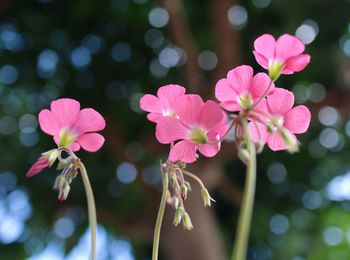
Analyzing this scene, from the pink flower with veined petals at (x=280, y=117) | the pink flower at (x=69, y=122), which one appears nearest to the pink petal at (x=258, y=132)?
the pink flower with veined petals at (x=280, y=117)

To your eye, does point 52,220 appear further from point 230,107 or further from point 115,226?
point 230,107

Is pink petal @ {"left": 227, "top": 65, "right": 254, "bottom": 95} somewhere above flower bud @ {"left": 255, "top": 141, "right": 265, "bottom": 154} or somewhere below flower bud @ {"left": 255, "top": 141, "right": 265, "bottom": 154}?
above

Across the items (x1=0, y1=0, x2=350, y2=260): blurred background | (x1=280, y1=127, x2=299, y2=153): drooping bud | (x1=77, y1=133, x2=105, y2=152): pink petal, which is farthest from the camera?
(x1=0, y1=0, x2=350, y2=260): blurred background

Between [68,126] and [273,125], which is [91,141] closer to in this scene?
[68,126]

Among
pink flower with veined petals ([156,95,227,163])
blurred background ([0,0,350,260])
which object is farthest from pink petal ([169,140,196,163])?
blurred background ([0,0,350,260])

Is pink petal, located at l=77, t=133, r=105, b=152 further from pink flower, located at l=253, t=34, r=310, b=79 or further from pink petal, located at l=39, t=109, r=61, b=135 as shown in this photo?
pink flower, located at l=253, t=34, r=310, b=79

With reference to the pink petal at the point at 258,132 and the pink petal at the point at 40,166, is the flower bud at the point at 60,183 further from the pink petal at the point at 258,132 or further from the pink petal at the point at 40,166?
the pink petal at the point at 258,132
